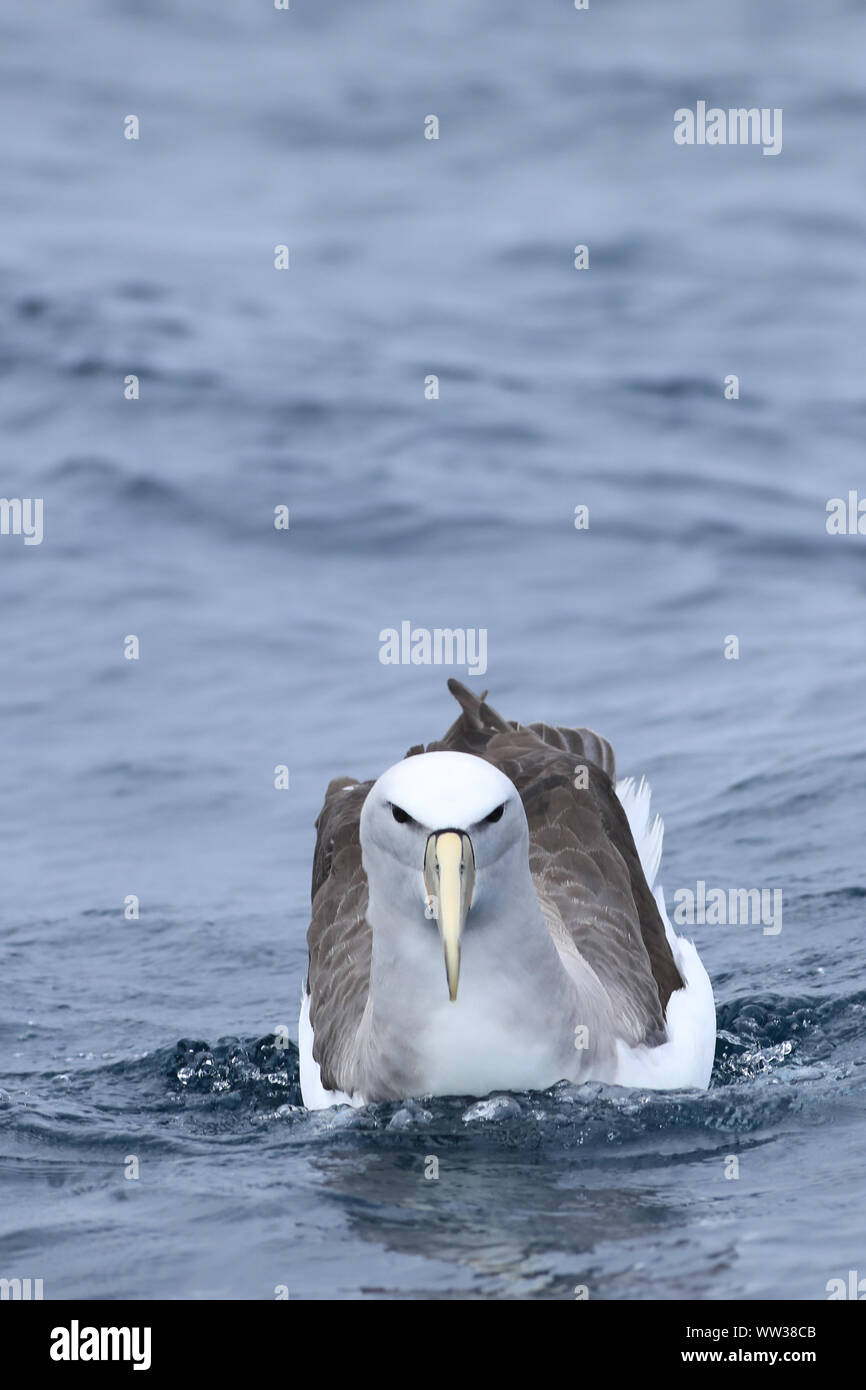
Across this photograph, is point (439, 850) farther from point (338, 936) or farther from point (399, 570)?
point (399, 570)

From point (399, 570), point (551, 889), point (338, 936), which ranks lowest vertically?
point (338, 936)

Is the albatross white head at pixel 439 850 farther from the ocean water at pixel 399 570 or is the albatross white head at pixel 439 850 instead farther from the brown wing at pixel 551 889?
the brown wing at pixel 551 889

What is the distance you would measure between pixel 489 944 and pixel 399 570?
9.55 meters

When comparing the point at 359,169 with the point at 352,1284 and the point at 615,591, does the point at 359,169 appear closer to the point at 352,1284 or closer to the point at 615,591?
the point at 615,591

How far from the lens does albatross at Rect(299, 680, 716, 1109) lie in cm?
735

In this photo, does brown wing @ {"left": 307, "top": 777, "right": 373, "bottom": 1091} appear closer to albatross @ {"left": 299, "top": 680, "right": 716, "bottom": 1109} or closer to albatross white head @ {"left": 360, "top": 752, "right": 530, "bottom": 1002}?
albatross @ {"left": 299, "top": 680, "right": 716, "bottom": 1109}

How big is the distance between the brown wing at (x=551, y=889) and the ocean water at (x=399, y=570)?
1.65 ft

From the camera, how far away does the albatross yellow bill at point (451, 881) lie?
7098 millimetres

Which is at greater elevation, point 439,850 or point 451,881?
point 439,850

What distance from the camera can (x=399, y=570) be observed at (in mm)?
17000

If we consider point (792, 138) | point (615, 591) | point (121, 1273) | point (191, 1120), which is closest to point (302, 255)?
point (792, 138)

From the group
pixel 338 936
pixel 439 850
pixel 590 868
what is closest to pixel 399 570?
pixel 590 868

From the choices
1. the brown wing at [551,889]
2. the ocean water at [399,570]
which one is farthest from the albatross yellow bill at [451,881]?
the brown wing at [551,889]

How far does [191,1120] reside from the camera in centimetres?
859
